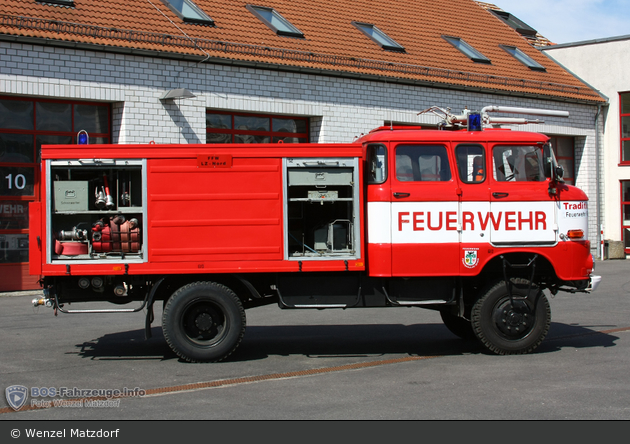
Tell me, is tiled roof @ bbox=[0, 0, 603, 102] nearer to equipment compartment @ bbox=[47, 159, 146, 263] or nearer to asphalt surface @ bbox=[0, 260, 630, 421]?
asphalt surface @ bbox=[0, 260, 630, 421]

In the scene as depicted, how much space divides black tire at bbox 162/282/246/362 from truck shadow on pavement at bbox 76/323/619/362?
342mm

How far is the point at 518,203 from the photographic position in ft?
28.2

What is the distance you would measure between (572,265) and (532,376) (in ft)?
5.83

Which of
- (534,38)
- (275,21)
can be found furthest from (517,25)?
(275,21)

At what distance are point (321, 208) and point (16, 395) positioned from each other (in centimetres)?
386

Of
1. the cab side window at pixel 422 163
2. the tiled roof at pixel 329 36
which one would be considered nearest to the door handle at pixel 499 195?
the cab side window at pixel 422 163

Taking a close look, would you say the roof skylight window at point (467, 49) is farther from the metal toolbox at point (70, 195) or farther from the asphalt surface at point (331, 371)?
the metal toolbox at point (70, 195)

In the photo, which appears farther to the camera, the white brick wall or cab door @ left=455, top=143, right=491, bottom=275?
the white brick wall

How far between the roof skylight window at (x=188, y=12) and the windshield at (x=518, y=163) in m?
11.9

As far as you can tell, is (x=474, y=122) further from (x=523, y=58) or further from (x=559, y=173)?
(x=523, y=58)

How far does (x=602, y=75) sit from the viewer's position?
2625 cm

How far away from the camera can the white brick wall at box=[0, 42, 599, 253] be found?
15523 millimetres

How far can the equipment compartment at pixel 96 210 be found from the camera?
812cm

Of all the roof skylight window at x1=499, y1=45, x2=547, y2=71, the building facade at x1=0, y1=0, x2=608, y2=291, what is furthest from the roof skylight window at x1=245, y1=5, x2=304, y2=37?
the roof skylight window at x1=499, y1=45, x2=547, y2=71
